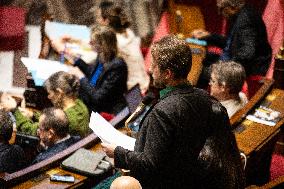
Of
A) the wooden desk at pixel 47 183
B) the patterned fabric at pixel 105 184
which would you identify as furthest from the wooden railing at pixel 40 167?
the patterned fabric at pixel 105 184

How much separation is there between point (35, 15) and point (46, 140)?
141 inches

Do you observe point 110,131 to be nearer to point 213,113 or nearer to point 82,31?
point 213,113

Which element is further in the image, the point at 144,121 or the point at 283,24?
the point at 283,24

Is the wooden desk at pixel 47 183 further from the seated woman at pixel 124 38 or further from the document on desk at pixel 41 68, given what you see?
the seated woman at pixel 124 38

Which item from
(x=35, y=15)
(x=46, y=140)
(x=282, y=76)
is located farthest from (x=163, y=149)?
(x=35, y=15)

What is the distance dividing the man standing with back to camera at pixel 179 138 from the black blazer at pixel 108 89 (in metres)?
1.90

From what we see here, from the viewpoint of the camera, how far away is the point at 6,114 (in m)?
3.04

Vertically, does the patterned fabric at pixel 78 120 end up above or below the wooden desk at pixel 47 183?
above

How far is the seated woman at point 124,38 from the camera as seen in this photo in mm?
4355

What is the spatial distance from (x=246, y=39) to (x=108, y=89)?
1.10m

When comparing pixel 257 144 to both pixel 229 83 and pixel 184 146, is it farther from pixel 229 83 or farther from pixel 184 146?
pixel 184 146

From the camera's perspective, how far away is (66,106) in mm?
3670

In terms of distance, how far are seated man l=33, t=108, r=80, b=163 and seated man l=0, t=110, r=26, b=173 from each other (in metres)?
0.10

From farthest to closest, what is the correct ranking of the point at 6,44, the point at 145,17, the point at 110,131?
the point at 145,17, the point at 6,44, the point at 110,131
